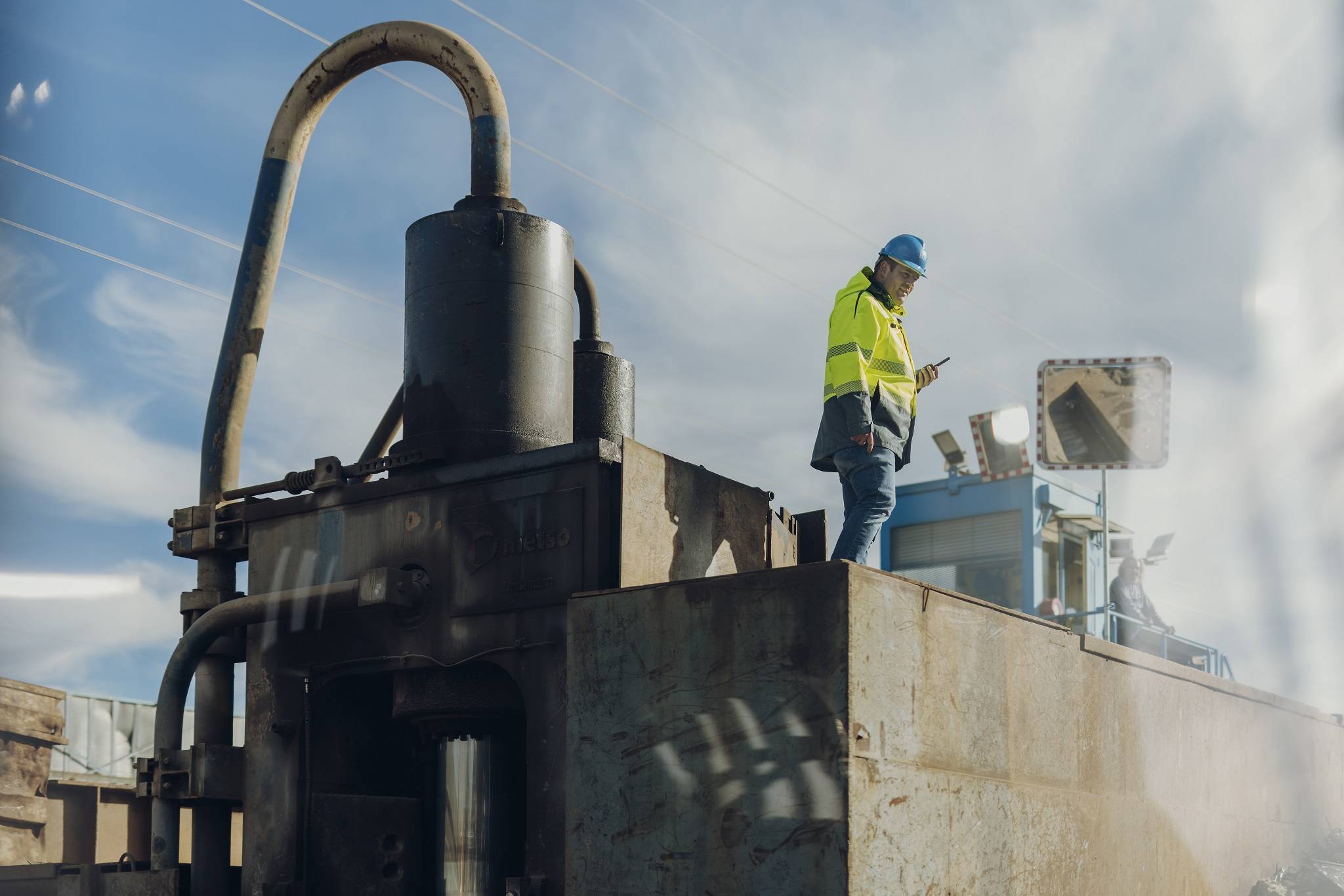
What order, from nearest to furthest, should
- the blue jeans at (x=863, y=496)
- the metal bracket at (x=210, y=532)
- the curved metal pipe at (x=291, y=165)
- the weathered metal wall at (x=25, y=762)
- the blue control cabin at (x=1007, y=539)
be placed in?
the blue jeans at (x=863, y=496)
the metal bracket at (x=210, y=532)
the curved metal pipe at (x=291, y=165)
the weathered metal wall at (x=25, y=762)
the blue control cabin at (x=1007, y=539)

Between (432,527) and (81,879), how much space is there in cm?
270

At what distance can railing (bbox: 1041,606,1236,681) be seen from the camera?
1466cm

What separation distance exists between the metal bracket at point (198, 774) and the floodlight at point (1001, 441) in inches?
459

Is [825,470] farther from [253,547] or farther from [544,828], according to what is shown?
[253,547]

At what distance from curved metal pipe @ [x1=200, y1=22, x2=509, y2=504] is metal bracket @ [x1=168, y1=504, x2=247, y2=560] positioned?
0.17 meters

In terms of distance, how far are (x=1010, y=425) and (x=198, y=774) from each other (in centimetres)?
1230

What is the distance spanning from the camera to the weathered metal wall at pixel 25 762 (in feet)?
35.1

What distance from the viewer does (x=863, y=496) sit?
6.89 m

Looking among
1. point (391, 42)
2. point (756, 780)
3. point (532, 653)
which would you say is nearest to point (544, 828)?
point (532, 653)

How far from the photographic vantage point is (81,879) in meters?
7.48

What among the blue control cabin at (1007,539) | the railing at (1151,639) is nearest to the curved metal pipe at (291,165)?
the railing at (1151,639)

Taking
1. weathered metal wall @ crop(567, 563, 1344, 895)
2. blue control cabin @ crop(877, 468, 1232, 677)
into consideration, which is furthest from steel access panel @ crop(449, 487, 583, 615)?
blue control cabin @ crop(877, 468, 1232, 677)

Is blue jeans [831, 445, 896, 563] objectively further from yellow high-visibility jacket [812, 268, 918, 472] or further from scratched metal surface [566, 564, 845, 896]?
scratched metal surface [566, 564, 845, 896]

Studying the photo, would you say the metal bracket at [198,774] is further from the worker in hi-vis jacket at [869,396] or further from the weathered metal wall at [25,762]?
the weathered metal wall at [25,762]
